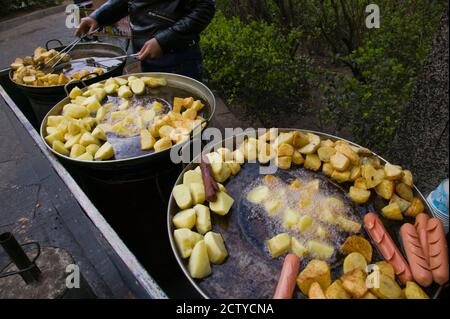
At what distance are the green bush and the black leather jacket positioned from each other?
3.25 ft

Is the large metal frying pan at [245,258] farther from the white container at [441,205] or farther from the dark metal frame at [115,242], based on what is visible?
the dark metal frame at [115,242]

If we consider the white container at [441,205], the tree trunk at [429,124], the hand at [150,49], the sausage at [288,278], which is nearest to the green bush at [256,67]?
the hand at [150,49]

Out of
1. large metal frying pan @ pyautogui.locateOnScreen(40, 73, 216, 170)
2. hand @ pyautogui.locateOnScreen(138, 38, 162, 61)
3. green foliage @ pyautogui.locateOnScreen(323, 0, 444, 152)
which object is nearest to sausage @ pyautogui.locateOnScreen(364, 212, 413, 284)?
large metal frying pan @ pyautogui.locateOnScreen(40, 73, 216, 170)

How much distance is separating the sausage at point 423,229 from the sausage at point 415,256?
13 millimetres

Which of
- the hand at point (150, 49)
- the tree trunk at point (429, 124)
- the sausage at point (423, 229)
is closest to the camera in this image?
the sausage at point (423, 229)

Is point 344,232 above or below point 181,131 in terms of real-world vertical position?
below

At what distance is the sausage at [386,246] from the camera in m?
1.42

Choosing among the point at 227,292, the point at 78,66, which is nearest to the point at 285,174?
the point at 227,292

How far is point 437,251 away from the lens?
1411 millimetres

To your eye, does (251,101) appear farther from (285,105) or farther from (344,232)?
(344,232)

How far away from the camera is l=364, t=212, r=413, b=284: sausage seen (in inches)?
55.9

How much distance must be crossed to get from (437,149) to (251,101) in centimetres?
261

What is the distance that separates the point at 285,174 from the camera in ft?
6.27

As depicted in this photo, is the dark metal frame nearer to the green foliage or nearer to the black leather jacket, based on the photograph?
the black leather jacket
